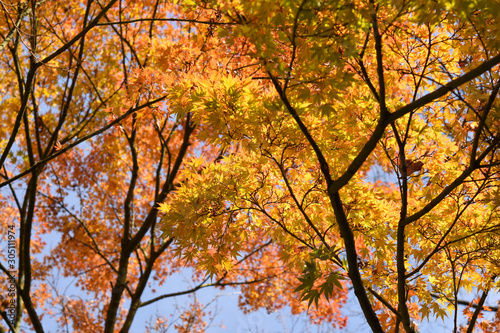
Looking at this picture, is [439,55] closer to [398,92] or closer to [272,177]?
[398,92]

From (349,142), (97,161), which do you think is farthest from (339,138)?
(97,161)

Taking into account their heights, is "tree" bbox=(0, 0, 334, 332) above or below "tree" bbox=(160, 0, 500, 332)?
above

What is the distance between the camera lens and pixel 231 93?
2.82 m

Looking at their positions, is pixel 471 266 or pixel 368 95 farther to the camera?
pixel 471 266

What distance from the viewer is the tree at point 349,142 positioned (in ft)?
8.77

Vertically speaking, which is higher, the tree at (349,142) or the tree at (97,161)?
the tree at (97,161)

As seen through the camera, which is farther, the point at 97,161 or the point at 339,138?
the point at 97,161

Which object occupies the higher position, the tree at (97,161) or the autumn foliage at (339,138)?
the tree at (97,161)

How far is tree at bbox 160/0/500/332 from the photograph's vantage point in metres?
2.67

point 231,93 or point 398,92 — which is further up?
point 398,92

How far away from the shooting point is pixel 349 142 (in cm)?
365

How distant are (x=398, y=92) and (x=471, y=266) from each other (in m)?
2.09

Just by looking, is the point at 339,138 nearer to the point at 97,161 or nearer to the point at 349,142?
the point at 349,142

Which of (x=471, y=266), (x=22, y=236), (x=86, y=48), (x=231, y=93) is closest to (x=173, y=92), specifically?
(x=231, y=93)
